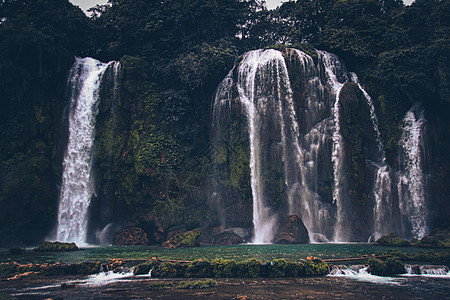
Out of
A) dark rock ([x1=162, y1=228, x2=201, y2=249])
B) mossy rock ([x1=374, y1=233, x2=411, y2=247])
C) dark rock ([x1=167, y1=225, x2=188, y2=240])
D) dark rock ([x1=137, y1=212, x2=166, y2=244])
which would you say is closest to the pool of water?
mossy rock ([x1=374, y1=233, x2=411, y2=247])

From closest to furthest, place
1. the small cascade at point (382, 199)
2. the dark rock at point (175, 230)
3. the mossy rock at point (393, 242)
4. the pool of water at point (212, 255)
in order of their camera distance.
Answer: the pool of water at point (212, 255) < the mossy rock at point (393, 242) < the small cascade at point (382, 199) < the dark rock at point (175, 230)

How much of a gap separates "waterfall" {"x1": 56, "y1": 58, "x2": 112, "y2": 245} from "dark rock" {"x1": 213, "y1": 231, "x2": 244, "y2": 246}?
441 inches

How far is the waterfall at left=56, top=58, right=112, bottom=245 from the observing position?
32125mm

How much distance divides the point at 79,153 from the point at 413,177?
91.9 feet

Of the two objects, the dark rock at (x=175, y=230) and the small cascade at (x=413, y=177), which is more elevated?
the small cascade at (x=413, y=177)

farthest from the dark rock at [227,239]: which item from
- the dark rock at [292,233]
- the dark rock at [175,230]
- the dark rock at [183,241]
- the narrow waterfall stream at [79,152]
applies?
the narrow waterfall stream at [79,152]

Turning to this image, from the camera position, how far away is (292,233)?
27.9 m

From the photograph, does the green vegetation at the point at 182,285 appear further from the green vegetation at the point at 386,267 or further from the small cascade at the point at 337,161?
the small cascade at the point at 337,161

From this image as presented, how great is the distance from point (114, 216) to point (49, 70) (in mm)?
14116

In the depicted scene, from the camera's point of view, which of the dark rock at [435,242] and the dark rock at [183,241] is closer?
the dark rock at [435,242]

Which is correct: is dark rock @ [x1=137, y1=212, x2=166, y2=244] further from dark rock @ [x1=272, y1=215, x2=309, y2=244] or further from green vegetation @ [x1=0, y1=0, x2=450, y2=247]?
dark rock @ [x1=272, y1=215, x2=309, y2=244]

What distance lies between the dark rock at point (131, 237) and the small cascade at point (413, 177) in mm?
20515

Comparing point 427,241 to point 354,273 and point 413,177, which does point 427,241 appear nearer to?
point 413,177

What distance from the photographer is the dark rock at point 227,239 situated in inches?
1140
